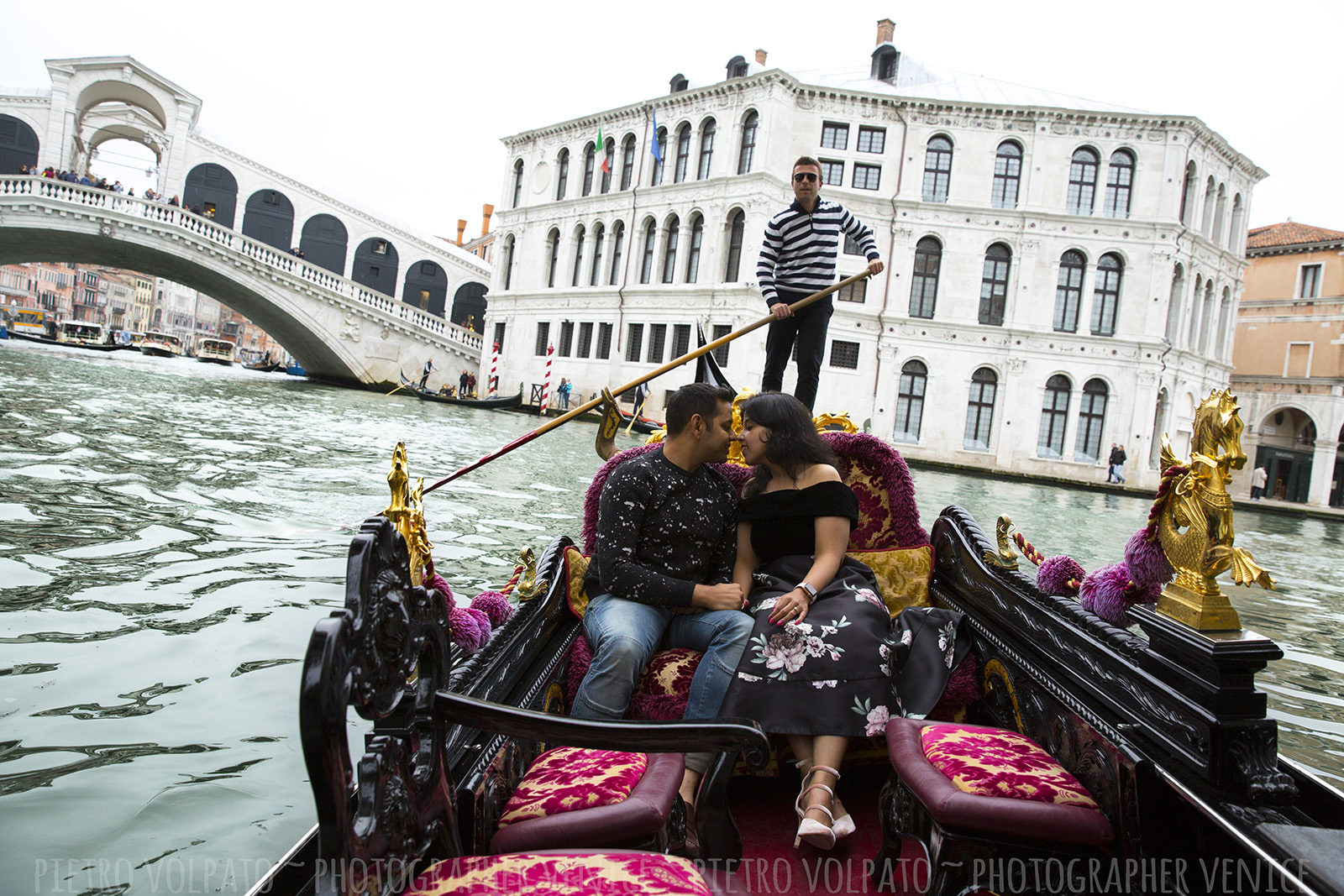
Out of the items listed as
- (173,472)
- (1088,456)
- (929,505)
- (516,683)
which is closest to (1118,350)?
(1088,456)

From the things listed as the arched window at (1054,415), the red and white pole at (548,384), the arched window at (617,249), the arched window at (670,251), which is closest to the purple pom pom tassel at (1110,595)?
the arched window at (1054,415)

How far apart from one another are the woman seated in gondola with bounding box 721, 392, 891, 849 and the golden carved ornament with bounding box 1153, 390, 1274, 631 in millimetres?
497

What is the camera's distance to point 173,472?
175 inches

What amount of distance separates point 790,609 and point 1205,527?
0.66 m

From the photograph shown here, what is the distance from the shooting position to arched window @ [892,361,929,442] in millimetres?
15203

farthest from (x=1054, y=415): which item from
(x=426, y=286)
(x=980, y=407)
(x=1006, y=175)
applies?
(x=426, y=286)

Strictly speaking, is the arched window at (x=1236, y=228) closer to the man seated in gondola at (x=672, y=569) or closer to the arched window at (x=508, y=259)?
the arched window at (x=508, y=259)

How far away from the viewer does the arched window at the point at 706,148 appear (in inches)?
630

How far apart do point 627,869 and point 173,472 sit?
452 centimetres

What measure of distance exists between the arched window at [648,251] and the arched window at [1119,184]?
8.46 meters

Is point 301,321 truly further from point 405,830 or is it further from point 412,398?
point 405,830

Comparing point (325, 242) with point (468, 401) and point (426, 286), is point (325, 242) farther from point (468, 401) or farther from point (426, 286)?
point (468, 401)

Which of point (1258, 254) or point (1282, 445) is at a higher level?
point (1258, 254)

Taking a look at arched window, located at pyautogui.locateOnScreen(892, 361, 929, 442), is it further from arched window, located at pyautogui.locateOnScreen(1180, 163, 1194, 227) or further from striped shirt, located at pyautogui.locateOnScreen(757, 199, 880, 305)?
striped shirt, located at pyautogui.locateOnScreen(757, 199, 880, 305)
